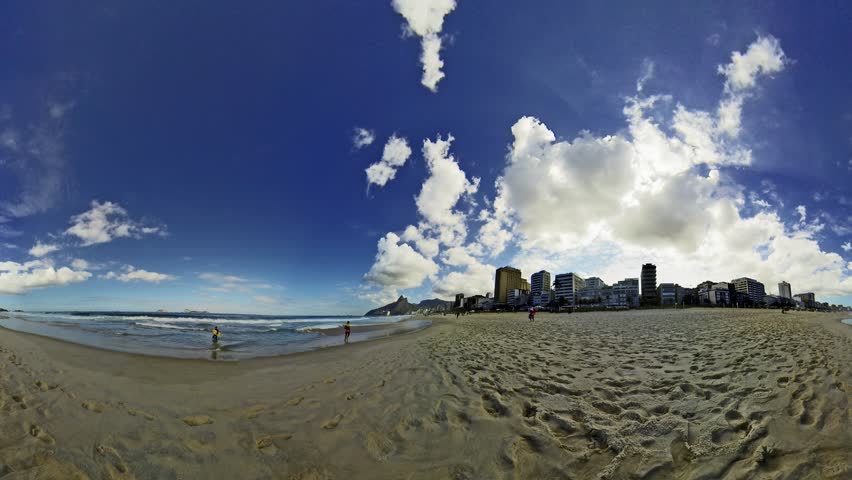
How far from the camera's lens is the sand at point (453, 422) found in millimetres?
4211

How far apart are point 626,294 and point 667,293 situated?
27.4 meters

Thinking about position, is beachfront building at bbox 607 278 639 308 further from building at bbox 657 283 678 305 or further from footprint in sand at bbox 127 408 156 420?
footprint in sand at bbox 127 408 156 420

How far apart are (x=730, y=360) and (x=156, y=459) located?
14.6 m

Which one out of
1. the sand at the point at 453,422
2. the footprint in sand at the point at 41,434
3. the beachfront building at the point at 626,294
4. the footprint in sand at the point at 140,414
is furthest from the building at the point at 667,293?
the footprint in sand at the point at 41,434

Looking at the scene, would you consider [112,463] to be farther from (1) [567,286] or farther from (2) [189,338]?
(1) [567,286]

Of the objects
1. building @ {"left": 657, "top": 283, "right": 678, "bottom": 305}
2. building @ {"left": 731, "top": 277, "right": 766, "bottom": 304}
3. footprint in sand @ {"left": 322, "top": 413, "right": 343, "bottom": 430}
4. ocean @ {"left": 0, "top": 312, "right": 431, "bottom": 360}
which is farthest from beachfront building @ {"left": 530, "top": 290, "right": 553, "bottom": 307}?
footprint in sand @ {"left": 322, "top": 413, "right": 343, "bottom": 430}

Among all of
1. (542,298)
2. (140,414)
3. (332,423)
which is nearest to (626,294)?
(542,298)

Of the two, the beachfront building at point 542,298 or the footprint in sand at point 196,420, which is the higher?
the footprint in sand at point 196,420

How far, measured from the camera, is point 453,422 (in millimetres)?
5758

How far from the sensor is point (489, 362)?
11.0m

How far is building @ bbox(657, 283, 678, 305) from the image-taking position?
164 m

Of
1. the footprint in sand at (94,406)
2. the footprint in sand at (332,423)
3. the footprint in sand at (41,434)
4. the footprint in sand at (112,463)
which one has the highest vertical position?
the footprint in sand at (112,463)

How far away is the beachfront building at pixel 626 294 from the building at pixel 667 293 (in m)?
11.0

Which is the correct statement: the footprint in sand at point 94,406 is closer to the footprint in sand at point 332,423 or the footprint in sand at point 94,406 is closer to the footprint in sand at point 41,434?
the footprint in sand at point 41,434
